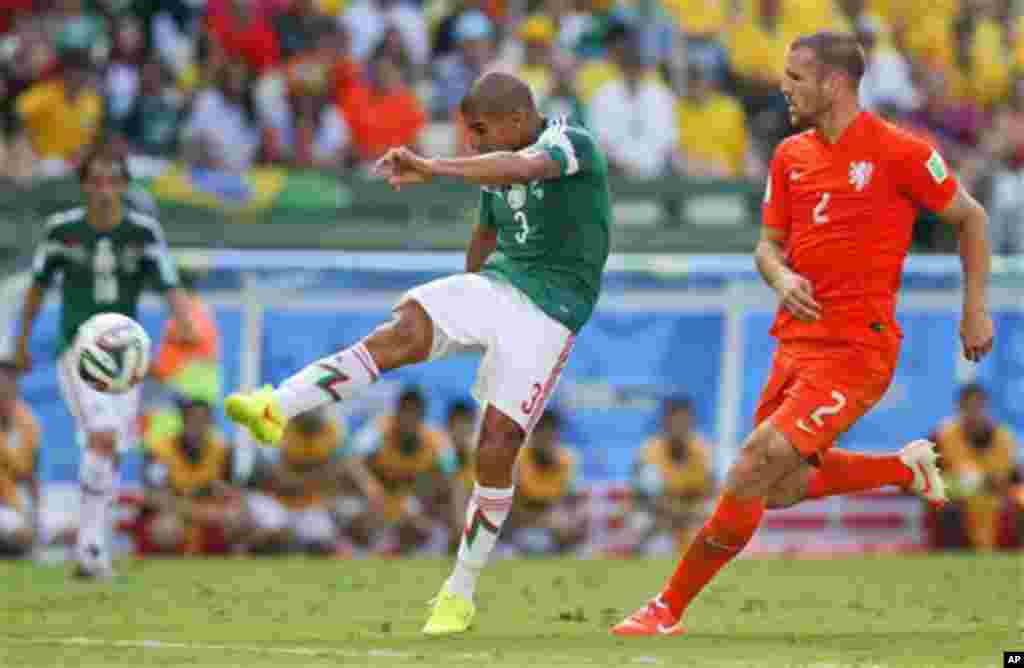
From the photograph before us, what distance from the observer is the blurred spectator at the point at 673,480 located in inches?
719

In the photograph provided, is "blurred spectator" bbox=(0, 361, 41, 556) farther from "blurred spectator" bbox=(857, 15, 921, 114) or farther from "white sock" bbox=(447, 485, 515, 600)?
"blurred spectator" bbox=(857, 15, 921, 114)

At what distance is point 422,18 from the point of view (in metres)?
21.2

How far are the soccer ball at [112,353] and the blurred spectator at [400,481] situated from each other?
6.21 meters

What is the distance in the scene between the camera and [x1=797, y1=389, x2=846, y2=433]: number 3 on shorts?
401 inches

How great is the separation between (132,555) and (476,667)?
28.8 feet

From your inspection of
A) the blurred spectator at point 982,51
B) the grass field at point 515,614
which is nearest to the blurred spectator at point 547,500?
the grass field at point 515,614

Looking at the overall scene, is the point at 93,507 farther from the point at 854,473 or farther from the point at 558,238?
the point at 854,473

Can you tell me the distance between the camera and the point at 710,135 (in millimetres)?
21156

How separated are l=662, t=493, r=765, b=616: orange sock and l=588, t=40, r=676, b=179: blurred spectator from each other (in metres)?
10.2

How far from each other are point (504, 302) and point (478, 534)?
1.05 metres

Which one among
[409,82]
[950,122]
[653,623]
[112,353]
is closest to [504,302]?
[653,623]

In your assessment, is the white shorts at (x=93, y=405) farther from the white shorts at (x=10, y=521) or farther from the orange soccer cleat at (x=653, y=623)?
the orange soccer cleat at (x=653, y=623)

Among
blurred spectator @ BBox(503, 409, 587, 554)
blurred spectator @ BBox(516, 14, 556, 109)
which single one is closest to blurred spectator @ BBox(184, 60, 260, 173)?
blurred spectator @ BBox(516, 14, 556, 109)

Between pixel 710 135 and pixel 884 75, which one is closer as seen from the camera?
pixel 710 135
